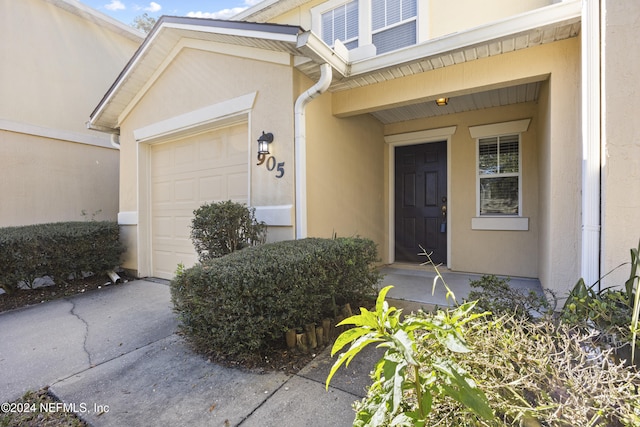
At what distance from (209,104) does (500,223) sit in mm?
4861

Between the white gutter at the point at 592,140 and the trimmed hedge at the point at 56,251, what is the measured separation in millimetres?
6519

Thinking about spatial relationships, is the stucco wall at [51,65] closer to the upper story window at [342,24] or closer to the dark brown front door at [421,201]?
the upper story window at [342,24]

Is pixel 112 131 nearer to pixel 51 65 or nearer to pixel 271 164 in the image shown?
pixel 51 65

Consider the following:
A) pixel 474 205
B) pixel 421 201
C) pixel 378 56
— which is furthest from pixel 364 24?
pixel 474 205

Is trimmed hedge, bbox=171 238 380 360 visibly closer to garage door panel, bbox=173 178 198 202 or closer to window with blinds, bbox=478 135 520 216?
garage door panel, bbox=173 178 198 202

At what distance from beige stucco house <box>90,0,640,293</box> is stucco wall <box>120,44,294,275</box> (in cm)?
3

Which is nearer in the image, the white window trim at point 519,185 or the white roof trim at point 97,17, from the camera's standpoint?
the white window trim at point 519,185

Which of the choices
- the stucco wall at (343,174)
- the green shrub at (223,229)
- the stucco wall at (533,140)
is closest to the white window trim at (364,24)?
the stucco wall at (533,140)

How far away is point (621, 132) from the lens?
7.14ft

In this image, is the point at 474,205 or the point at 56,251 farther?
the point at 474,205

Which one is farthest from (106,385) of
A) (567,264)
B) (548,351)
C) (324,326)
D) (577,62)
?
(577,62)

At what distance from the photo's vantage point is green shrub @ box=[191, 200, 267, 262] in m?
3.55

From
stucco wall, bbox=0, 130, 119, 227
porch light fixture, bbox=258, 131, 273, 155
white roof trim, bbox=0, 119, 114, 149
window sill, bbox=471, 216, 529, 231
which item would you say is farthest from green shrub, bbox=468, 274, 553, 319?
white roof trim, bbox=0, 119, 114, 149

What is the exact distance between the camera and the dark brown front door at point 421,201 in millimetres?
5477
